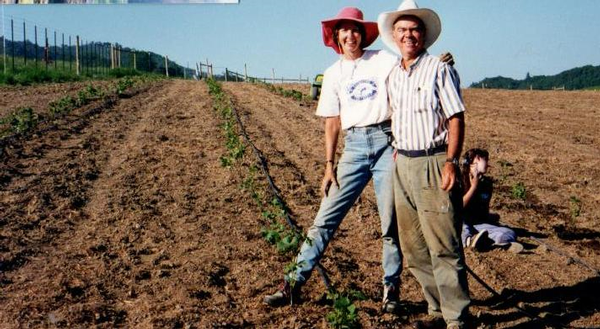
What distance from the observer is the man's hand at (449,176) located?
326cm

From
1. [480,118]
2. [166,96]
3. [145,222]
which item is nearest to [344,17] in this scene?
[145,222]

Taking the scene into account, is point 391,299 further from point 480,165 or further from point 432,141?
point 480,165

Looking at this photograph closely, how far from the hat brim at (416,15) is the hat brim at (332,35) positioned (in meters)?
0.11

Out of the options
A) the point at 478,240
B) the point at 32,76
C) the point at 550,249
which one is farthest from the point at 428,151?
the point at 32,76

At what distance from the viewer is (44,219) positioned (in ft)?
19.4

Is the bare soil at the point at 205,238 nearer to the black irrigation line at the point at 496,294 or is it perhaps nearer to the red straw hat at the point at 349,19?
the black irrigation line at the point at 496,294

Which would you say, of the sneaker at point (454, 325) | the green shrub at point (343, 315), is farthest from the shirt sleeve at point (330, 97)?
the sneaker at point (454, 325)

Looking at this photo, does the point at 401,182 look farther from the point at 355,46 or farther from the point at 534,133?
the point at 534,133

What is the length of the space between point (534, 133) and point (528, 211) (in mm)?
6780

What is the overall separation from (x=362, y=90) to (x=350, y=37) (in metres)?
0.33

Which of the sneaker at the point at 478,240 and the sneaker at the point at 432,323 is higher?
the sneaker at the point at 478,240

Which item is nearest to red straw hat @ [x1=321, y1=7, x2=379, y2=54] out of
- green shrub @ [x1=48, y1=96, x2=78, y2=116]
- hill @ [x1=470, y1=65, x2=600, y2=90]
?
green shrub @ [x1=48, y1=96, x2=78, y2=116]

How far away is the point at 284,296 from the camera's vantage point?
160 inches

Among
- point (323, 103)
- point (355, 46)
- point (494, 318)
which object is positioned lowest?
point (494, 318)
